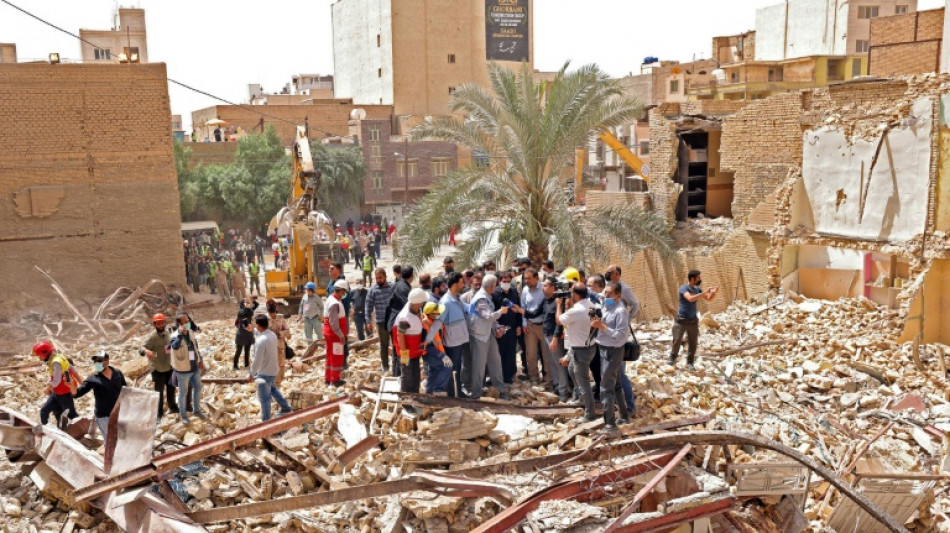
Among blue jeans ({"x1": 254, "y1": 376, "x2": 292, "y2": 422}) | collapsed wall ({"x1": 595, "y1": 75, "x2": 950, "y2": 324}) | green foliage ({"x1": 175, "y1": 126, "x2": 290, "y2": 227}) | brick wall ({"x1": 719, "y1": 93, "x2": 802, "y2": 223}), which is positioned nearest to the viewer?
blue jeans ({"x1": 254, "y1": 376, "x2": 292, "y2": 422})

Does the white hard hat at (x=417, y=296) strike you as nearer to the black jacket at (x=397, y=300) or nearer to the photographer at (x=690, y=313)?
the black jacket at (x=397, y=300)

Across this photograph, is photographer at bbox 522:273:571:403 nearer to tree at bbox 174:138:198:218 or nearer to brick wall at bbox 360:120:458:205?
tree at bbox 174:138:198:218

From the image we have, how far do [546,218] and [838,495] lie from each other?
7.74 meters

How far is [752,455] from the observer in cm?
863

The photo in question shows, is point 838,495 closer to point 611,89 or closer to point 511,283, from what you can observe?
point 511,283

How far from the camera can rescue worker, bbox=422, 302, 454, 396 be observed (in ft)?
30.7

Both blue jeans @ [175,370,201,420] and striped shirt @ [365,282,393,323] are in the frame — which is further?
striped shirt @ [365,282,393,323]

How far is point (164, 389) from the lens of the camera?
10164 mm

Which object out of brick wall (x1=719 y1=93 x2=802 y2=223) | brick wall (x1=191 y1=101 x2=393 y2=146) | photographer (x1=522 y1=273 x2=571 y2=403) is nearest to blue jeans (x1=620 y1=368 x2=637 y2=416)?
photographer (x1=522 y1=273 x2=571 y2=403)

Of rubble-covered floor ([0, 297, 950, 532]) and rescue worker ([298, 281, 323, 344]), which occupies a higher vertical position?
rescue worker ([298, 281, 323, 344])

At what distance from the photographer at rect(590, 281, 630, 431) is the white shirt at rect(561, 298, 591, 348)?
0.43 feet

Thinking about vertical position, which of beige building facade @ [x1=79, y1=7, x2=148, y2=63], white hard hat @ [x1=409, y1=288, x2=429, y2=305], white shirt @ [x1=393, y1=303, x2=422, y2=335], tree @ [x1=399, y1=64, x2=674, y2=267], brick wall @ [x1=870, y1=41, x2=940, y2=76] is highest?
beige building facade @ [x1=79, y1=7, x2=148, y2=63]

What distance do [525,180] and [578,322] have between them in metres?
6.61

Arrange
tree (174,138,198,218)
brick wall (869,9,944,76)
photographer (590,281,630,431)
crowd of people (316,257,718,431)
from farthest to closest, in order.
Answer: tree (174,138,198,218), brick wall (869,9,944,76), crowd of people (316,257,718,431), photographer (590,281,630,431)
